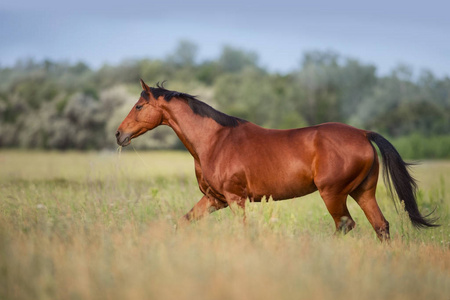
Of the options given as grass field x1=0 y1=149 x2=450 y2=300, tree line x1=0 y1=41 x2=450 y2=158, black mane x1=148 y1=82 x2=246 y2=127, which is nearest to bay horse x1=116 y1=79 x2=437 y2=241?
black mane x1=148 y1=82 x2=246 y2=127

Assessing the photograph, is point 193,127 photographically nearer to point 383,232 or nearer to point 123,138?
point 123,138

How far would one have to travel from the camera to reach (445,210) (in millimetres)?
8797

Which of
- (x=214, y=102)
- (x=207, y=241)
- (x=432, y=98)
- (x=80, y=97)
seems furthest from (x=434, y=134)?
(x=207, y=241)

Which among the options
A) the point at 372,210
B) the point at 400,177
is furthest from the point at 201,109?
the point at 400,177

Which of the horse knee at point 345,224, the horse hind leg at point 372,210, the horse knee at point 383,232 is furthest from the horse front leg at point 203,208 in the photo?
the horse knee at point 383,232

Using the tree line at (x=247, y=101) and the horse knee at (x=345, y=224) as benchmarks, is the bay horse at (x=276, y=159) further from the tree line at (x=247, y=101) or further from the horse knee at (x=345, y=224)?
the tree line at (x=247, y=101)

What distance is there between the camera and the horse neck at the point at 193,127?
6203 millimetres

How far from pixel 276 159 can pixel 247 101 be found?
142 ft

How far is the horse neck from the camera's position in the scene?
620 centimetres

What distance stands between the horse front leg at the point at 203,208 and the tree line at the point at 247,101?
27.4 m

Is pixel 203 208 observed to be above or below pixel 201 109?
below

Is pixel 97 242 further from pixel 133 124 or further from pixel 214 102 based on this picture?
pixel 214 102

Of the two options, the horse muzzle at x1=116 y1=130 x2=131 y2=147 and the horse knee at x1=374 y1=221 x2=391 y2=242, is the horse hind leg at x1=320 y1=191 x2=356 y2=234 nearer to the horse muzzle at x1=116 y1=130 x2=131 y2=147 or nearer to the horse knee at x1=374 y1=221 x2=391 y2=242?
the horse knee at x1=374 y1=221 x2=391 y2=242

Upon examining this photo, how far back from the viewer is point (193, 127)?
6297 mm
